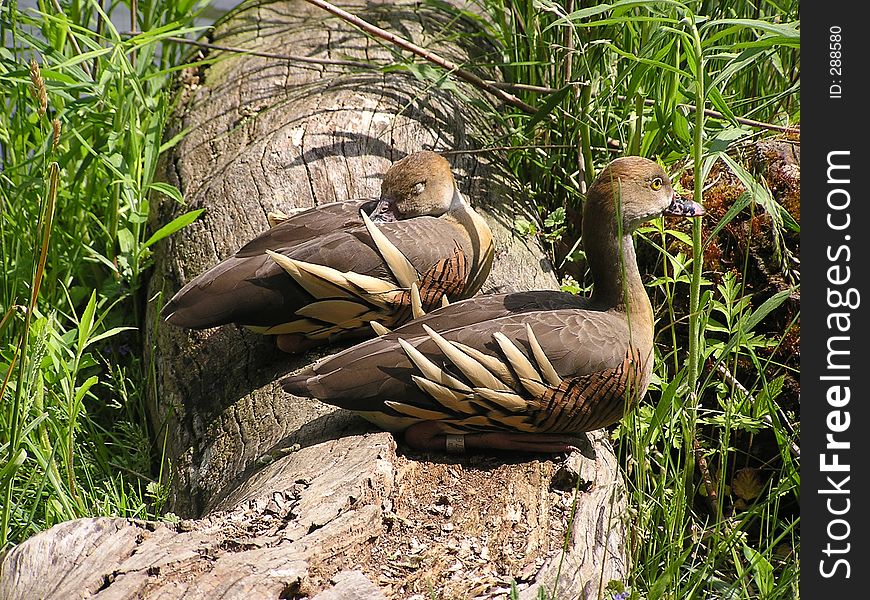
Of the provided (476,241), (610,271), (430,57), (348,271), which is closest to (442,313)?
(348,271)

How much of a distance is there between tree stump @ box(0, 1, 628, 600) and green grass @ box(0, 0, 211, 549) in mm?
236

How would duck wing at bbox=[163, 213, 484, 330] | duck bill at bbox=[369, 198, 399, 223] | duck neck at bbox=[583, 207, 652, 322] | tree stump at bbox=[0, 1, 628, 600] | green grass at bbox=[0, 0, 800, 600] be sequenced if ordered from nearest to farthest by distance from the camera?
tree stump at bbox=[0, 1, 628, 600] → green grass at bbox=[0, 0, 800, 600] → duck neck at bbox=[583, 207, 652, 322] → duck wing at bbox=[163, 213, 484, 330] → duck bill at bbox=[369, 198, 399, 223]

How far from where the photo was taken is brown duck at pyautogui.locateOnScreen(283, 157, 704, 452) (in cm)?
306

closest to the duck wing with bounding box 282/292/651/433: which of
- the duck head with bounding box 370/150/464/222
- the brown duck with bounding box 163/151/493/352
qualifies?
the brown duck with bounding box 163/151/493/352

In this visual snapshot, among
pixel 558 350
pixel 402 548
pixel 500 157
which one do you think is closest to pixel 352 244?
pixel 558 350

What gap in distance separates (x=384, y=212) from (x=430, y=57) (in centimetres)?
122

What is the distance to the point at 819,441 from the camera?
10.6ft

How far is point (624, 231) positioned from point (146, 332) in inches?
87.0

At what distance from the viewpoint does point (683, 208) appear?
350cm

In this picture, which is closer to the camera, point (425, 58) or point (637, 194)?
point (637, 194)

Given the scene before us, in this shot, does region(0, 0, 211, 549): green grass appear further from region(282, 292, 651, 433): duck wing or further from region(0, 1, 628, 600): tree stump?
region(282, 292, 651, 433): duck wing

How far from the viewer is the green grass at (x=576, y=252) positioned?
3.30 meters

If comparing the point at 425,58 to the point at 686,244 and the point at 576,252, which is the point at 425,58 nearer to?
the point at 576,252

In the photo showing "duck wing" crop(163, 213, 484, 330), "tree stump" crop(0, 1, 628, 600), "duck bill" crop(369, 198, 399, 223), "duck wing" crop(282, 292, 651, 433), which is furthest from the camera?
"duck bill" crop(369, 198, 399, 223)
